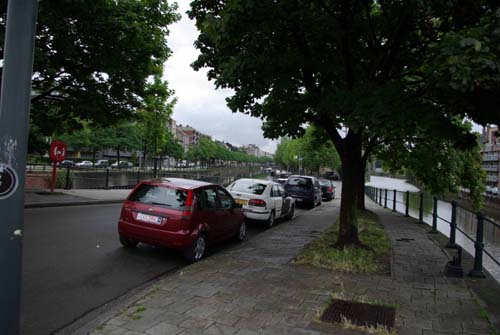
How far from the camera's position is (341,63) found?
763 cm

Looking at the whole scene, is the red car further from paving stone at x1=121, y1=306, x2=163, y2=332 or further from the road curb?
the road curb

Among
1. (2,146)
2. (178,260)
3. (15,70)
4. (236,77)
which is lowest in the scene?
(178,260)

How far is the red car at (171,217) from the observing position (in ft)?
22.1

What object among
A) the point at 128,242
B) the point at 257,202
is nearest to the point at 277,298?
the point at 128,242

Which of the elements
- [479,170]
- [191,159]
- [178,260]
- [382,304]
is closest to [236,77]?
[178,260]

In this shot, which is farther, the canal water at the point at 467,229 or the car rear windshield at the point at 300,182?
the car rear windshield at the point at 300,182

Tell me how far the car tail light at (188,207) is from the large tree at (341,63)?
192 centimetres

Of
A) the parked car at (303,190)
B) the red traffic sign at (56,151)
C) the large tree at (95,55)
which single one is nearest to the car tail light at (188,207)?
the large tree at (95,55)

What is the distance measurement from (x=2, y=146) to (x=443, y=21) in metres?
6.98

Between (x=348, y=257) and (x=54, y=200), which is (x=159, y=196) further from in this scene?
(x=54, y=200)

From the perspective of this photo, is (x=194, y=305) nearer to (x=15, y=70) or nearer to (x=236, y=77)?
(x=15, y=70)

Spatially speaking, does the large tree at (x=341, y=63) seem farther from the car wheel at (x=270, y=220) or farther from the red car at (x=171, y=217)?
the car wheel at (x=270, y=220)

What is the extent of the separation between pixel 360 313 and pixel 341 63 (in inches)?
197

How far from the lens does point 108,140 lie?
5741 centimetres
